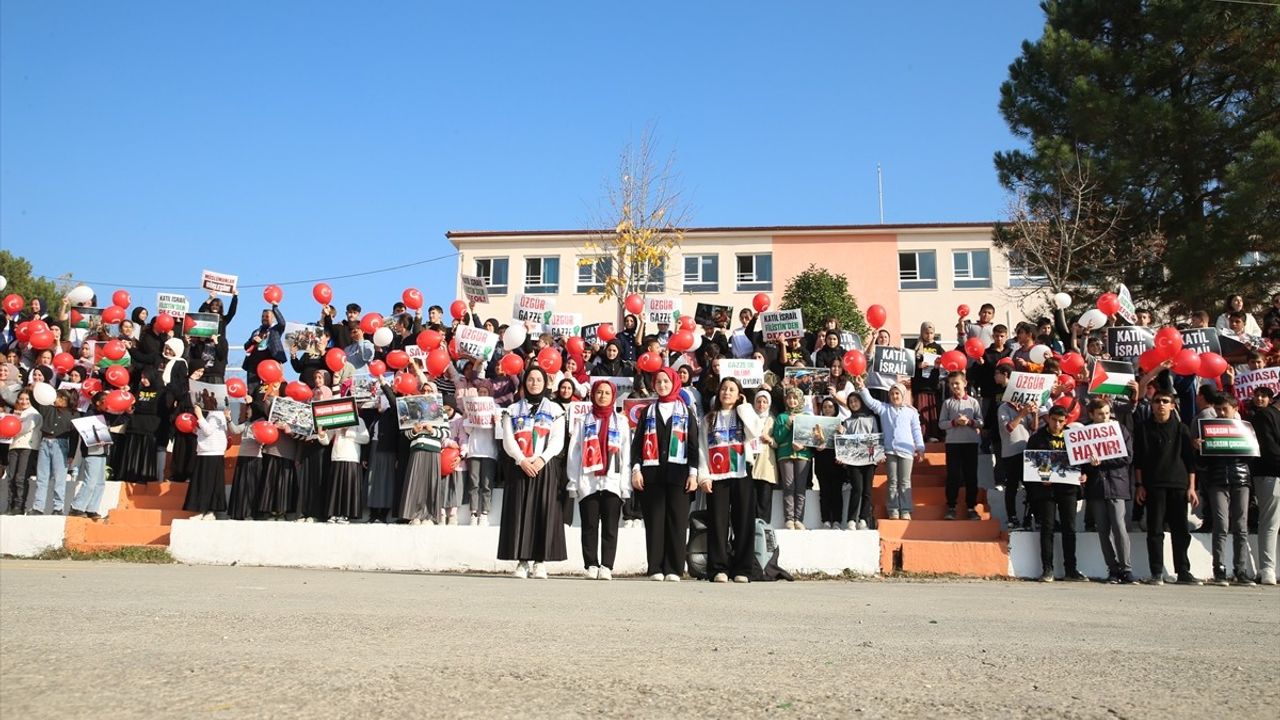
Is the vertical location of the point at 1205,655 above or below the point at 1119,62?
below

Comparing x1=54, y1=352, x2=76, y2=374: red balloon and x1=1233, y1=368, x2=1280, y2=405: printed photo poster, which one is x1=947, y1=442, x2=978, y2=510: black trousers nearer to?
x1=1233, y1=368, x2=1280, y2=405: printed photo poster

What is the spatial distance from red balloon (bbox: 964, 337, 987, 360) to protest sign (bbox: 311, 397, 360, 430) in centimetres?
890

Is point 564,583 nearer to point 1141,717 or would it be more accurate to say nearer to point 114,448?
point 1141,717

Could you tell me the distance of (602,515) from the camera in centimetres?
1020

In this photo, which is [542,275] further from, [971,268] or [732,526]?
[732,526]

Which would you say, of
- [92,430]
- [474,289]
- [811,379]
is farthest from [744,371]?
[92,430]

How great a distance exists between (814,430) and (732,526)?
2.37 meters

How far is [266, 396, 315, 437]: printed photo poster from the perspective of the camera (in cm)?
1305

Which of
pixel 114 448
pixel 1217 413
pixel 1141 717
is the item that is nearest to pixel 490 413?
pixel 114 448

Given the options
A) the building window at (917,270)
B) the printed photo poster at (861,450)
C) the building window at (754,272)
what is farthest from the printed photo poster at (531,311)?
the building window at (917,270)

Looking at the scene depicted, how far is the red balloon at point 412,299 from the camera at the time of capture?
17312 millimetres

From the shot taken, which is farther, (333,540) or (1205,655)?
(333,540)

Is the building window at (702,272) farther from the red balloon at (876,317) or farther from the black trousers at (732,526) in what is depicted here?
the black trousers at (732,526)

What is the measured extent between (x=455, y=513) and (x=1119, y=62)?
58.5 ft
